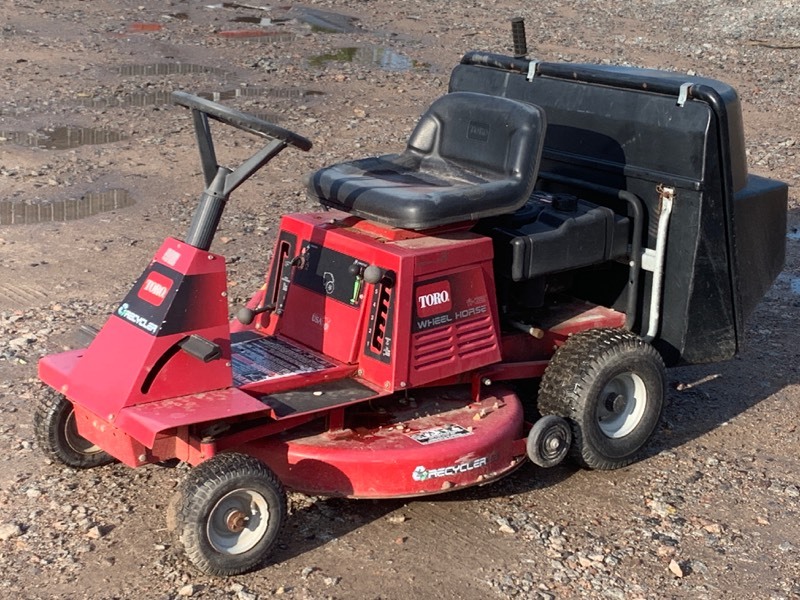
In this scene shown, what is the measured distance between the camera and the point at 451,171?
5.60 meters

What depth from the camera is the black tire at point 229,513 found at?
4.27 m

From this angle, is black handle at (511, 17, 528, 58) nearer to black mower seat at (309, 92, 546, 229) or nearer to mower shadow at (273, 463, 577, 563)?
black mower seat at (309, 92, 546, 229)

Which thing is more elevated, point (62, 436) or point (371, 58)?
point (371, 58)

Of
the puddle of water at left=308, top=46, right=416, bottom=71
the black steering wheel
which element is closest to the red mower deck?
the black steering wheel

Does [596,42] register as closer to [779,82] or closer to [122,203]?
[779,82]

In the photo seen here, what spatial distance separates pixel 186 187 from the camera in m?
9.33

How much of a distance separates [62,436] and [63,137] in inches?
237

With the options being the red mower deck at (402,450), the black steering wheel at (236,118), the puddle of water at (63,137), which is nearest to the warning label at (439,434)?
the red mower deck at (402,450)

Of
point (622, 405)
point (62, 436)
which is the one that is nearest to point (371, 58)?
point (622, 405)

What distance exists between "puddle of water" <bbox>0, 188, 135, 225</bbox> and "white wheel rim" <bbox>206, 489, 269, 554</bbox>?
469cm

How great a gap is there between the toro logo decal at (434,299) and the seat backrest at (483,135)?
0.67 meters

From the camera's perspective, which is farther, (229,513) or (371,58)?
(371,58)

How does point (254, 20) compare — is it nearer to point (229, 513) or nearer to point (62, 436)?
point (62, 436)

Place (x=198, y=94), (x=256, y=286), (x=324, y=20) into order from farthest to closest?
1. (x=324, y=20)
2. (x=198, y=94)
3. (x=256, y=286)
